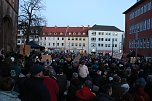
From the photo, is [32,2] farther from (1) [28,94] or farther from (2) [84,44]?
(2) [84,44]

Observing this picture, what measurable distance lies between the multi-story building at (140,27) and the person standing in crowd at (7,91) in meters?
49.7

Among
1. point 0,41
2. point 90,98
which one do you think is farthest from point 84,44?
point 90,98

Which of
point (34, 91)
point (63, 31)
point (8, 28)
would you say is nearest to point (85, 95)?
point (34, 91)

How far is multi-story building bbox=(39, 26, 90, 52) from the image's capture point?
15625 centimetres

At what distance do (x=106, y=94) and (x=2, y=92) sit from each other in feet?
7.05

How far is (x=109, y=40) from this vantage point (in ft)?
501

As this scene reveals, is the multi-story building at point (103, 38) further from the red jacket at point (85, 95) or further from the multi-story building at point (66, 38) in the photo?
the red jacket at point (85, 95)

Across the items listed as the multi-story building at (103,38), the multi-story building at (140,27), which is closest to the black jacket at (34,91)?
the multi-story building at (140,27)

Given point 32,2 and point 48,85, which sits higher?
point 32,2

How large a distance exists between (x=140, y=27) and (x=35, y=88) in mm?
66927

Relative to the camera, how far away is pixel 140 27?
72.1 metres

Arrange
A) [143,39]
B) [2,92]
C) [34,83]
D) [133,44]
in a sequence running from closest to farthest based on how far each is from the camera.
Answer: [2,92] < [34,83] < [143,39] < [133,44]

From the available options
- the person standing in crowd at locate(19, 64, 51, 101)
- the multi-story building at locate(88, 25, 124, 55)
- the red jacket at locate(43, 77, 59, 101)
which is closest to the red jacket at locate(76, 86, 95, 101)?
the red jacket at locate(43, 77, 59, 101)

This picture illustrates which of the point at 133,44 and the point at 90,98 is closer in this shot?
the point at 90,98
